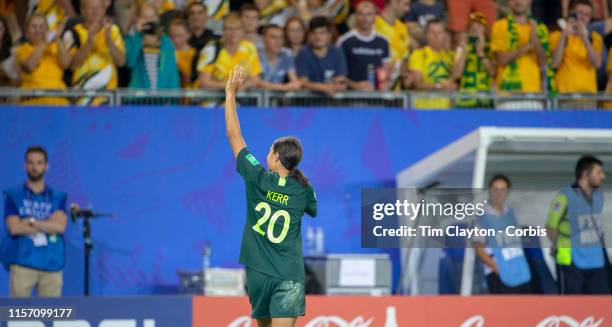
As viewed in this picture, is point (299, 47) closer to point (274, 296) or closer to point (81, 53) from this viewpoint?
point (81, 53)

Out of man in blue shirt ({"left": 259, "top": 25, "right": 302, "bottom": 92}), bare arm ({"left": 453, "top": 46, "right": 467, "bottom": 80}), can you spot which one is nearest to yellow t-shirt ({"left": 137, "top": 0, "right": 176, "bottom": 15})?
man in blue shirt ({"left": 259, "top": 25, "right": 302, "bottom": 92})

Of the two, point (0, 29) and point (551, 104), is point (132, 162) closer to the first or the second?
point (0, 29)

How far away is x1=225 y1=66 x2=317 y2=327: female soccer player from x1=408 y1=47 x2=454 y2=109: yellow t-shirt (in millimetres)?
6731

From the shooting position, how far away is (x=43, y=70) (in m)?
14.6

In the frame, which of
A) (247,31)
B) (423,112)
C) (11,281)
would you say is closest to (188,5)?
(247,31)

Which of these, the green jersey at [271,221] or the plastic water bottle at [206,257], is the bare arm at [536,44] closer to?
the plastic water bottle at [206,257]

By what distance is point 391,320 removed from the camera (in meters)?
11.5

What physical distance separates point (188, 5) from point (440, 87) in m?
3.46

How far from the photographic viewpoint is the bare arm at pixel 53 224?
13227 millimetres

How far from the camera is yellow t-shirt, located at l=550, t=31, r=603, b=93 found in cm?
1541

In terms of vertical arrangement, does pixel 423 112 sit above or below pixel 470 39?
below

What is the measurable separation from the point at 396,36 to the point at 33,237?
216 inches

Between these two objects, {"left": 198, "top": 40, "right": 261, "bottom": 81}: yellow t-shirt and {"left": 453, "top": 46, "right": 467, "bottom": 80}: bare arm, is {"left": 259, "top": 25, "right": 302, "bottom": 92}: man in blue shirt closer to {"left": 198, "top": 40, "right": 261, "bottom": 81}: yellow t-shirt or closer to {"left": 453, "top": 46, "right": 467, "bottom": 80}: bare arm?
{"left": 198, "top": 40, "right": 261, "bottom": 81}: yellow t-shirt

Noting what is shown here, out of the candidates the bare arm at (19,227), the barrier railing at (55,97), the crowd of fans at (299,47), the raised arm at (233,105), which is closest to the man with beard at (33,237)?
the bare arm at (19,227)
